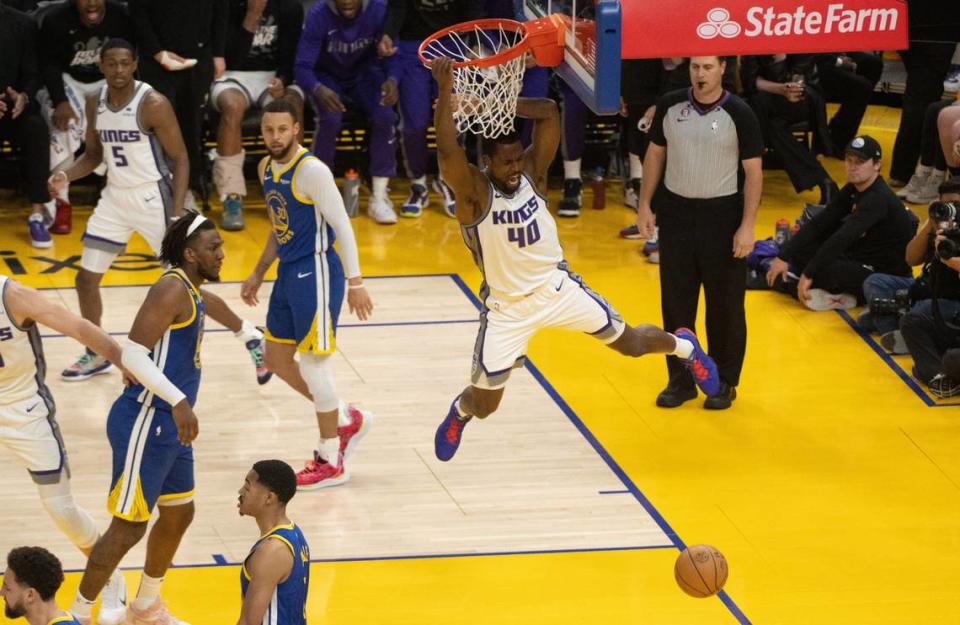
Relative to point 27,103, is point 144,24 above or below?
above

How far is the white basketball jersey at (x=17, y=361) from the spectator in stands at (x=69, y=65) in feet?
20.0

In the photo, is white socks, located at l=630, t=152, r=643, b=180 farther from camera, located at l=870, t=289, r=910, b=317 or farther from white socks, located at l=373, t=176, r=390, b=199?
camera, located at l=870, t=289, r=910, b=317

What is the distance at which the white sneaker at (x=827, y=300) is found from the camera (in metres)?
11.1

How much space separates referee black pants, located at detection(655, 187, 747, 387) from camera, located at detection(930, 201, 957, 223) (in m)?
1.20

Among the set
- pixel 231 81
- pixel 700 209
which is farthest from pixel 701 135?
pixel 231 81

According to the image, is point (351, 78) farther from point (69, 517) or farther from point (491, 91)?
point (69, 517)

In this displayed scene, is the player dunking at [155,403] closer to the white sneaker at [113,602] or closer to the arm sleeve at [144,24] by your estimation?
the white sneaker at [113,602]

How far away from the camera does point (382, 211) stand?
13258mm

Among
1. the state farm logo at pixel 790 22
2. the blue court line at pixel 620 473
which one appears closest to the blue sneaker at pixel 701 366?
the blue court line at pixel 620 473

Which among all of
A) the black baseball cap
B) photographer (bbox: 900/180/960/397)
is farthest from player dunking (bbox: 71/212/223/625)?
the black baseball cap

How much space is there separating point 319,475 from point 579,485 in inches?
→ 56.1

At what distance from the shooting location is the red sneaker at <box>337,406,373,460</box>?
838cm

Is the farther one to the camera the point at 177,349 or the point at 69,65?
the point at 69,65

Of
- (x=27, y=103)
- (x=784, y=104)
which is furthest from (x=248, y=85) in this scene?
(x=784, y=104)
